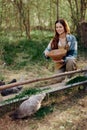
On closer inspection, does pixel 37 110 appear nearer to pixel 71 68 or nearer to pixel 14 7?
pixel 71 68

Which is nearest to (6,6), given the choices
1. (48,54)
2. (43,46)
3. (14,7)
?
(14,7)

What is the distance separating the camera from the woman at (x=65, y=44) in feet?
20.6

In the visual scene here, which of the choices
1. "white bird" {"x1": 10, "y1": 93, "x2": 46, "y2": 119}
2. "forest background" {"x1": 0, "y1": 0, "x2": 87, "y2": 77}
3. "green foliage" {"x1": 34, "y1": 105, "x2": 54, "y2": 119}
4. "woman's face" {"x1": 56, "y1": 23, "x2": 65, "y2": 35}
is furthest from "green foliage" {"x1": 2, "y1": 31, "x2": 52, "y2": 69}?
"white bird" {"x1": 10, "y1": 93, "x2": 46, "y2": 119}

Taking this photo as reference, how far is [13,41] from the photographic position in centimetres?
1041

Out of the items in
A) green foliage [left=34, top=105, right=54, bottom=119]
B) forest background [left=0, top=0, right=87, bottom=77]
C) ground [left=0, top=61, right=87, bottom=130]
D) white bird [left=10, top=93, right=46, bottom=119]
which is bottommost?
ground [left=0, top=61, right=87, bottom=130]

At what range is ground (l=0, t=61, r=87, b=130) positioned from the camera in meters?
4.71

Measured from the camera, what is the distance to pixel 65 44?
6.41 metres

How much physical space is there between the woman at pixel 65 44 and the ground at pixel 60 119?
0.88 metres

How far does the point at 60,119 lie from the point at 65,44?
5.96 ft

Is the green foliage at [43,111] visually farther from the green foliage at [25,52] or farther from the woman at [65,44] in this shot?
the green foliage at [25,52]

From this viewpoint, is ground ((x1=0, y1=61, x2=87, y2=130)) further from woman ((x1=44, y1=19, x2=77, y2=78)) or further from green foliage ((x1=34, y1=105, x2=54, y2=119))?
woman ((x1=44, y1=19, x2=77, y2=78))

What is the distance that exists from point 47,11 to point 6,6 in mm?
1840

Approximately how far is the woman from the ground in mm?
878

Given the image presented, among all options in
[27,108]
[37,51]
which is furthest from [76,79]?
[37,51]
